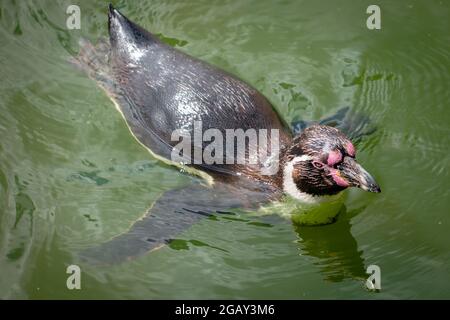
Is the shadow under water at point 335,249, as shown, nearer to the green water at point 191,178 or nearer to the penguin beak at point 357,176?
the green water at point 191,178

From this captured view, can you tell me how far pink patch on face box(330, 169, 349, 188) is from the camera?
14.1 feet

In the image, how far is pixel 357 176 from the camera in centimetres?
418

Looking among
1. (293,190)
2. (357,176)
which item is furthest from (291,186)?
(357,176)

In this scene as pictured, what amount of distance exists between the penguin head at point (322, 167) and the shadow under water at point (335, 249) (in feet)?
0.96

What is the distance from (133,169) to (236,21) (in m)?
2.20

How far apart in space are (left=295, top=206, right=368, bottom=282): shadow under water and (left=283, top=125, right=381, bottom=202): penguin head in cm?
29

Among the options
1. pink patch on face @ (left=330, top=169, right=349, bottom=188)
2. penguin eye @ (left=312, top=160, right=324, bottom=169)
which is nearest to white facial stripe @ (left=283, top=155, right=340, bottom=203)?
penguin eye @ (left=312, top=160, right=324, bottom=169)

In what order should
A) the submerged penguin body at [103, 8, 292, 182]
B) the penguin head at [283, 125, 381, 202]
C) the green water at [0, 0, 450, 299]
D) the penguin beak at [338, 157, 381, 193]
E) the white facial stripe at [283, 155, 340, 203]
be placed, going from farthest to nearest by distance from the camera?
the submerged penguin body at [103, 8, 292, 182] < the white facial stripe at [283, 155, 340, 203] < the green water at [0, 0, 450, 299] < the penguin head at [283, 125, 381, 202] < the penguin beak at [338, 157, 381, 193]

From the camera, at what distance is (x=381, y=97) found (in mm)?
5766

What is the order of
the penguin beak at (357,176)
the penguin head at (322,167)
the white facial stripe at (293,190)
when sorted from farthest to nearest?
the white facial stripe at (293,190), the penguin head at (322,167), the penguin beak at (357,176)

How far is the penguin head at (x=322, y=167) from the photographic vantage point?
424 centimetres

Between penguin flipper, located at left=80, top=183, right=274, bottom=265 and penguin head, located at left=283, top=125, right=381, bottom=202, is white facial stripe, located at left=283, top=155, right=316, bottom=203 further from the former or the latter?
penguin flipper, located at left=80, top=183, right=274, bottom=265

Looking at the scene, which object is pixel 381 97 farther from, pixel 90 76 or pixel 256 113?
pixel 90 76

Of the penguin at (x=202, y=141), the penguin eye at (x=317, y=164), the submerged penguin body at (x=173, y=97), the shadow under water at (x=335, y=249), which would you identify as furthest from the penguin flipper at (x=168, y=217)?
the penguin eye at (x=317, y=164)
